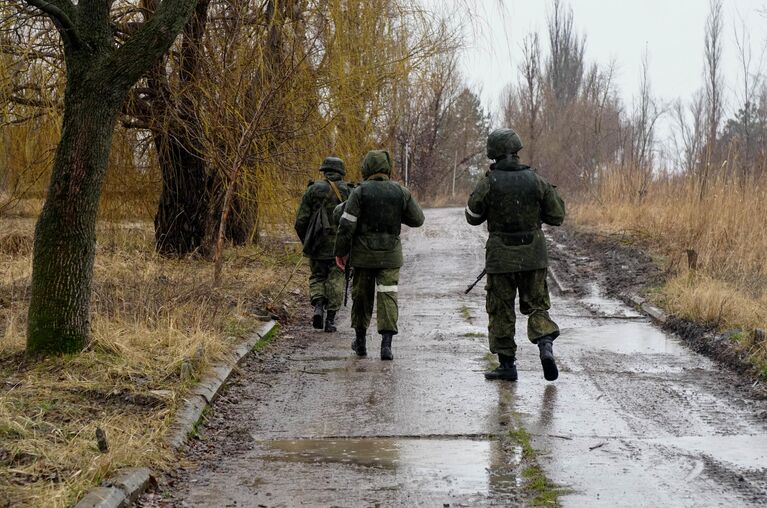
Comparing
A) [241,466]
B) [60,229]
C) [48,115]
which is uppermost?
[48,115]

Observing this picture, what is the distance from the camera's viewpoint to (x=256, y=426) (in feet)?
21.6

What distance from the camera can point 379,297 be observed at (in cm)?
930

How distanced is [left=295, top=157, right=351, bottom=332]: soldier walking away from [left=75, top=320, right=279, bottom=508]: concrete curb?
1.18 meters

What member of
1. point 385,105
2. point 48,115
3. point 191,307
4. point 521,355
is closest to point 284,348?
point 191,307

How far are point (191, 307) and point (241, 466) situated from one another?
4.06 m

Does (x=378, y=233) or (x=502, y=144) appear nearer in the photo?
(x=502, y=144)

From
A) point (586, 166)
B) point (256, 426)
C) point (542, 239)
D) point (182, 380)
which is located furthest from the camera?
point (586, 166)

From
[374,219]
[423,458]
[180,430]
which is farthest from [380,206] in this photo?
[423,458]

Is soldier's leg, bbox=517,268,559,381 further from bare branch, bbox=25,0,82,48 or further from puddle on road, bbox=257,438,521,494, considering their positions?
bare branch, bbox=25,0,82,48

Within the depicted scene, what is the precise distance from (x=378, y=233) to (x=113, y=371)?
3.03 m

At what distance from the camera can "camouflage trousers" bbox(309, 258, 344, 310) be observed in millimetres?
10914

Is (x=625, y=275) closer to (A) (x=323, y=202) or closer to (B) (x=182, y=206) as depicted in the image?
(A) (x=323, y=202)

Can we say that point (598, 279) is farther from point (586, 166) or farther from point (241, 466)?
point (586, 166)

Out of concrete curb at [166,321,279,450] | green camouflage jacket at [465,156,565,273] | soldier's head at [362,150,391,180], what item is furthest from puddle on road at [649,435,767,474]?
soldier's head at [362,150,391,180]
